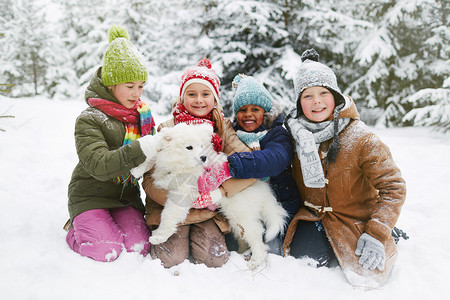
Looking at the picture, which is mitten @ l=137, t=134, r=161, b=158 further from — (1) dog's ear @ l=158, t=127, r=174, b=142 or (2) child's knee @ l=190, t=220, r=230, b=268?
(2) child's knee @ l=190, t=220, r=230, b=268

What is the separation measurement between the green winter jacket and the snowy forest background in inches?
211

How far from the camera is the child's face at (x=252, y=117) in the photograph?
3053 mm

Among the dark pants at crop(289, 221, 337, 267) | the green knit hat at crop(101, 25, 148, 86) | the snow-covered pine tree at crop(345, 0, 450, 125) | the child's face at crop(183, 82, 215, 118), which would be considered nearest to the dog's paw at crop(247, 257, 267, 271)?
the dark pants at crop(289, 221, 337, 267)

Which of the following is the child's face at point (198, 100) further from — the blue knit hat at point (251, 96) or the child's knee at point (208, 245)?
the child's knee at point (208, 245)

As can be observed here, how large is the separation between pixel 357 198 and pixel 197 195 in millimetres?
1489

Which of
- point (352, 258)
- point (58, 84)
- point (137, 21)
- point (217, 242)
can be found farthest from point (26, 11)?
point (352, 258)

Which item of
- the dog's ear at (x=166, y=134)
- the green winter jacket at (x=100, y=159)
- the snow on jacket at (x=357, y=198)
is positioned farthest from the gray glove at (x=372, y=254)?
the green winter jacket at (x=100, y=159)

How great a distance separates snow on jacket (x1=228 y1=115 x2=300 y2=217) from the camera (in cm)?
249

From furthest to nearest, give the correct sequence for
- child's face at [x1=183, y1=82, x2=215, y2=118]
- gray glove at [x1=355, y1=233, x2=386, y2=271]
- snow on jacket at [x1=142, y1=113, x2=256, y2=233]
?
1. child's face at [x1=183, y1=82, x2=215, y2=118]
2. snow on jacket at [x1=142, y1=113, x2=256, y2=233]
3. gray glove at [x1=355, y1=233, x2=386, y2=271]

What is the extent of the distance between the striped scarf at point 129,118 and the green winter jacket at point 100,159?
5 centimetres

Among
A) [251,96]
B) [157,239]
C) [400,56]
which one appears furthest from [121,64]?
[400,56]

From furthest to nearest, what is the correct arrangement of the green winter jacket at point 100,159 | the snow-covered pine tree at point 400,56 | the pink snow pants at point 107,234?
1. the snow-covered pine tree at point 400,56
2. the pink snow pants at point 107,234
3. the green winter jacket at point 100,159

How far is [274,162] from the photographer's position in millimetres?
2520

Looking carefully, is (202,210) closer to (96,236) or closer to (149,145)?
(149,145)
